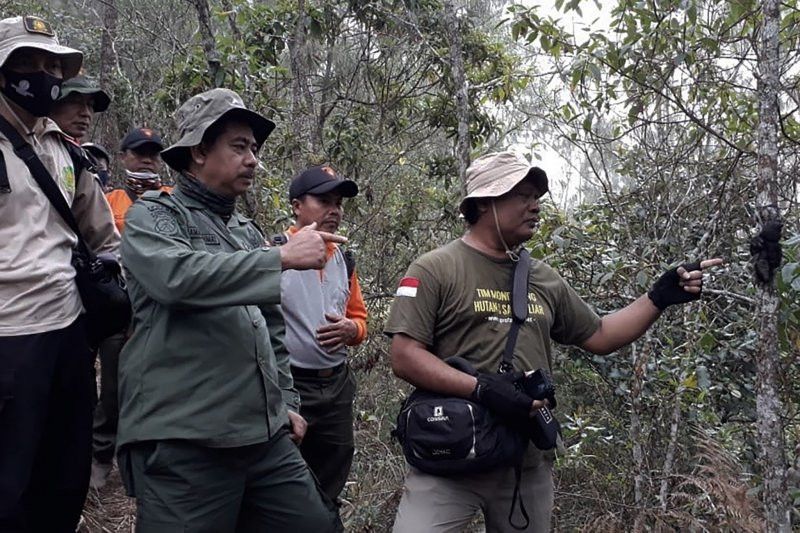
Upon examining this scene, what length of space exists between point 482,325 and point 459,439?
48cm

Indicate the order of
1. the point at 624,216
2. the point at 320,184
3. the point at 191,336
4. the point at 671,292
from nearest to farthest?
the point at 191,336, the point at 671,292, the point at 320,184, the point at 624,216

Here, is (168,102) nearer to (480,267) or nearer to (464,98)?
(464,98)

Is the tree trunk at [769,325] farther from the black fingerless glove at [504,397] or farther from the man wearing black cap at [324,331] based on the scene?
the man wearing black cap at [324,331]

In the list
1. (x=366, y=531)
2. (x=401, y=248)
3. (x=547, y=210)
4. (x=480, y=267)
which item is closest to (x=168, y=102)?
(x=401, y=248)

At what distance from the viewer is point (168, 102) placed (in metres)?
7.07

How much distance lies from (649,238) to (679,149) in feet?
2.02

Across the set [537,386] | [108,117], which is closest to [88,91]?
[537,386]

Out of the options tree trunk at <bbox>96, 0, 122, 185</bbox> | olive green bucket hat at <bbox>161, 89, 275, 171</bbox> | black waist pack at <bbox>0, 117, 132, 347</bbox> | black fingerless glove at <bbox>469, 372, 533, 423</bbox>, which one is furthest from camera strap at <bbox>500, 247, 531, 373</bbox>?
tree trunk at <bbox>96, 0, 122, 185</bbox>

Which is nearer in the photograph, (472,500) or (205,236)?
(205,236)

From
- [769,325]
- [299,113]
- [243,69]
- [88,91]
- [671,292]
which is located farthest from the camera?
[299,113]

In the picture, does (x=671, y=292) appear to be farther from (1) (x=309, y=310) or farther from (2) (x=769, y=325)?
(1) (x=309, y=310)

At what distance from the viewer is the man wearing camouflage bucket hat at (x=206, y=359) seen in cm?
258

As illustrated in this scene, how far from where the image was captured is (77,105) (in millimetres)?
4469

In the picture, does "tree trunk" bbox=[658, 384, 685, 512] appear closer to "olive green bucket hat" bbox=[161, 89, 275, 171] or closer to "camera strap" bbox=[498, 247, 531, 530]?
"camera strap" bbox=[498, 247, 531, 530]
